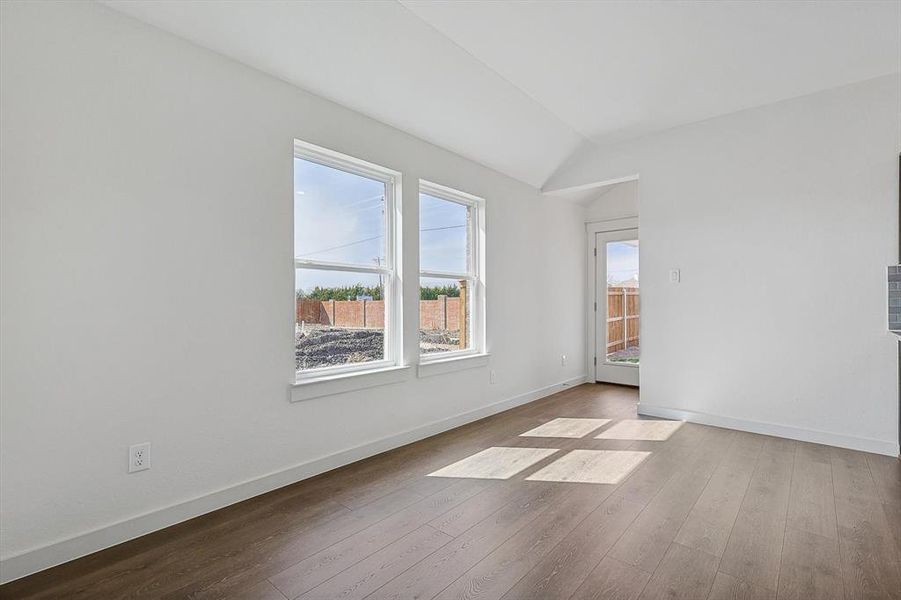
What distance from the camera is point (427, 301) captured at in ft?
12.6

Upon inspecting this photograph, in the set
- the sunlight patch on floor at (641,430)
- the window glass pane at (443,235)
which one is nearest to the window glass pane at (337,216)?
the window glass pane at (443,235)

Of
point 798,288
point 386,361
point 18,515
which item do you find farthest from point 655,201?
point 18,515

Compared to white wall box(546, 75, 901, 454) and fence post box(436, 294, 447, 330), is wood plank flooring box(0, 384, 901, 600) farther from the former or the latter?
fence post box(436, 294, 447, 330)

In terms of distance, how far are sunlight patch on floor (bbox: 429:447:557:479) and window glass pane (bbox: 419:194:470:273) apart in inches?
62.8

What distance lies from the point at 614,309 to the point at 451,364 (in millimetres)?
2949

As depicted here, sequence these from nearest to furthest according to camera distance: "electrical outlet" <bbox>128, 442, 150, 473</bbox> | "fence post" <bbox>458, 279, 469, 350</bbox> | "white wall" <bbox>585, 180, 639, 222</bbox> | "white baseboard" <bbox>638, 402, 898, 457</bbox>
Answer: "electrical outlet" <bbox>128, 442, 150, 473</bbox> < "white baseboard" <bbox>638, 402, 898, 457</bbox> < "fence post" <bbox>458, 279, 469, 350</bbox> < "white wall" <bbox>585, 180, 639, 222</bbox>

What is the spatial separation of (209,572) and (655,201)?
173 inches

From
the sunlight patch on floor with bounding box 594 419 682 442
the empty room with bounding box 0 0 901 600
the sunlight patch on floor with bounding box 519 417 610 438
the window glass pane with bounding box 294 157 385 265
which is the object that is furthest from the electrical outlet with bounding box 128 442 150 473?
the sunlight patch on floor with bounding box 594 419 682 442

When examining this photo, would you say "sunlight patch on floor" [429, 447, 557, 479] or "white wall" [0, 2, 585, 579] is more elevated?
"white wall" [0, 2, 585, 579]

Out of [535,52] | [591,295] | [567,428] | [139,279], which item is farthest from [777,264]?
[139,279]

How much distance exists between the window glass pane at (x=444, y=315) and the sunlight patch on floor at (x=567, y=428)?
101cm

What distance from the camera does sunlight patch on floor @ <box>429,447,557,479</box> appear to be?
2885 millimetres

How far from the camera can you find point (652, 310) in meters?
4.31

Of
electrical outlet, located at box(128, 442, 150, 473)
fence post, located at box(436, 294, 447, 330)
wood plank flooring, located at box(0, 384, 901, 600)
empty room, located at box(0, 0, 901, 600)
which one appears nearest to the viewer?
wood plank flooring, located at box(0, 384, 901, 600)
